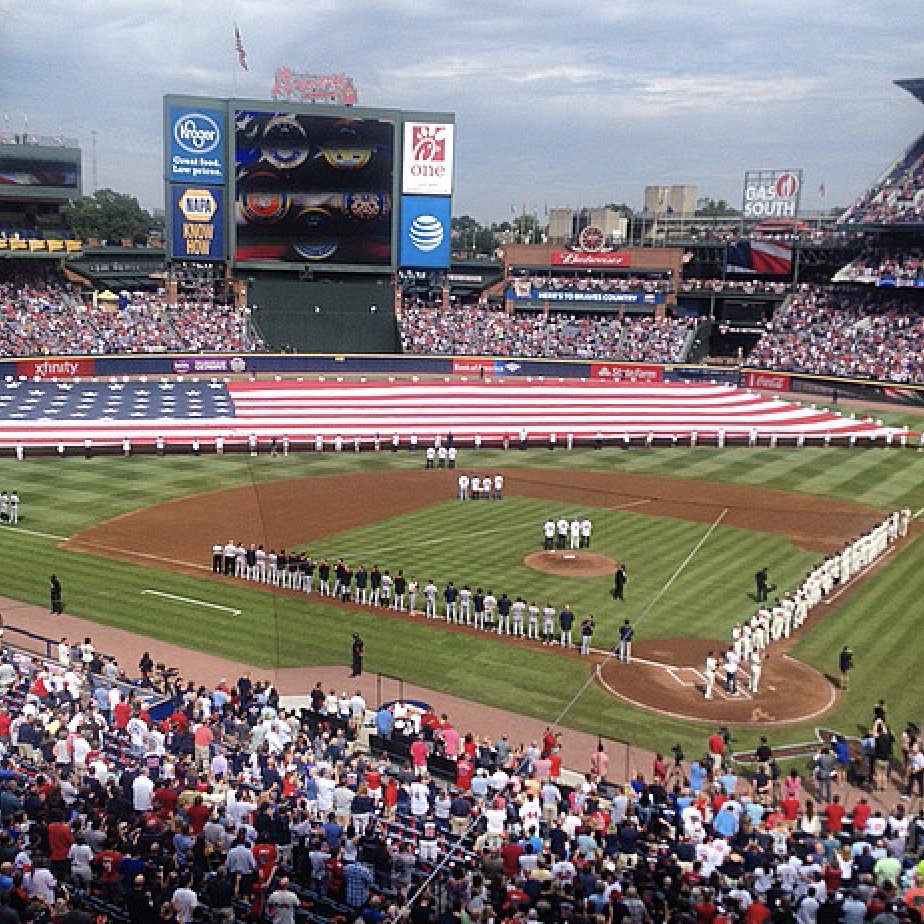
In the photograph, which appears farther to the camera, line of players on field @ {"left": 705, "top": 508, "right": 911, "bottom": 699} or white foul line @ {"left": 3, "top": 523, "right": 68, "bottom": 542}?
white foul line @ {"left": 3, "top": 523, "right": 68, "bottom": 542}

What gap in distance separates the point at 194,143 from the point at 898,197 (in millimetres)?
51790

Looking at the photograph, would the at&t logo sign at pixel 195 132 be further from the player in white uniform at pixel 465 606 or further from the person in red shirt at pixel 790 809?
the person in red shirt at pixel 790 809

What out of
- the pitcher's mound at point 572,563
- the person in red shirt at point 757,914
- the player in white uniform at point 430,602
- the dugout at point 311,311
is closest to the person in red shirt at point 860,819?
the person in red shirt at point 757,914

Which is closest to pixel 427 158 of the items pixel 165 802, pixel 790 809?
pixel 790 809

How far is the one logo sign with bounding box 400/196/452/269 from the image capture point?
81.6m

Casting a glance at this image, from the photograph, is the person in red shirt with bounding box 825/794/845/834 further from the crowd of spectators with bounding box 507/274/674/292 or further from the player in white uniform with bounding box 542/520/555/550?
the crowd of spectators with bounding box 507/274/674/292

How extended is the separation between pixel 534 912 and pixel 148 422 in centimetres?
4866

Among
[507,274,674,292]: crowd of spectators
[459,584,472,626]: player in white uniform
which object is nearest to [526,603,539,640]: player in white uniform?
[459,584,472,626]: player in white uniform

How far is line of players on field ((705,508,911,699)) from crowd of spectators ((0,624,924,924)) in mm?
3801

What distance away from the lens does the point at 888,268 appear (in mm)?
77625

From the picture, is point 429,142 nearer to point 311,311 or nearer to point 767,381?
point 311,311

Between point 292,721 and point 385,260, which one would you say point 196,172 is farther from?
point 292,721

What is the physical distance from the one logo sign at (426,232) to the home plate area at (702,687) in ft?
202

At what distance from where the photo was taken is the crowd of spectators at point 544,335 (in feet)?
281
